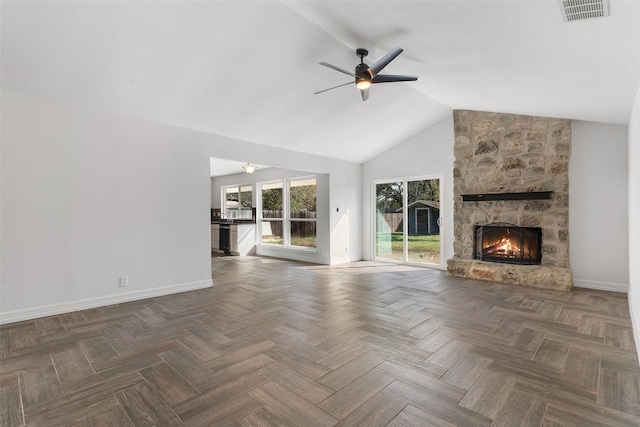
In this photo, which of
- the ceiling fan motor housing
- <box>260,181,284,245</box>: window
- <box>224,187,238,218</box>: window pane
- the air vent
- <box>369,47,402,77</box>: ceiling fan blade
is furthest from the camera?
<box>224,187,238,218</box>: window pane

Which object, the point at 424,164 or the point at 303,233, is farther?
the point at 303,233

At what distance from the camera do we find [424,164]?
6.82 m

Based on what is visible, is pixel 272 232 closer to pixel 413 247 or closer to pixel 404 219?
pixel 404 219

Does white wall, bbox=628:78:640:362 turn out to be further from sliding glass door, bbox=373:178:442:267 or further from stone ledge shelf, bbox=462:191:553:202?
sliding glass door, bbox=373:178:442:267

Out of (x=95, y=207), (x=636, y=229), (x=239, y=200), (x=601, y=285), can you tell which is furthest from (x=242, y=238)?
(x=636, y=229)

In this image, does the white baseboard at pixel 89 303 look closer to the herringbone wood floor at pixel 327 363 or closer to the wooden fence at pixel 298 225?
the herringbone wood floor at pixel 327 363

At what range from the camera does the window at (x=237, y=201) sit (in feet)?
32.0

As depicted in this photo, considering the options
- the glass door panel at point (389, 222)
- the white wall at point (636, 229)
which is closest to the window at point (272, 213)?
the glass door panel at point (389, 222)

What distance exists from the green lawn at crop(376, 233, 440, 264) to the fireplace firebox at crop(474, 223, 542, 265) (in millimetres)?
882

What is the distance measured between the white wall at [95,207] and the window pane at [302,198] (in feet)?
9.83

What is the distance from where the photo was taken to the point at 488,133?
19.4 ft

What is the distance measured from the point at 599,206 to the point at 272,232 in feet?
23.0

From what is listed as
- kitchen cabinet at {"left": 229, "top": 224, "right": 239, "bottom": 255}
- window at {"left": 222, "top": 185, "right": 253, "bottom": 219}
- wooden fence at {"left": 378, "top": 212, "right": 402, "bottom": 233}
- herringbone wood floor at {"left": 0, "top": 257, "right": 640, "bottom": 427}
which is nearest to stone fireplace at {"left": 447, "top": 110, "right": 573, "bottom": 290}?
herringbone wood floor at {"left": 0, "top": 257, "right": 640, "bottom": 427}

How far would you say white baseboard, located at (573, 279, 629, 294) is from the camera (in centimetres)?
471
